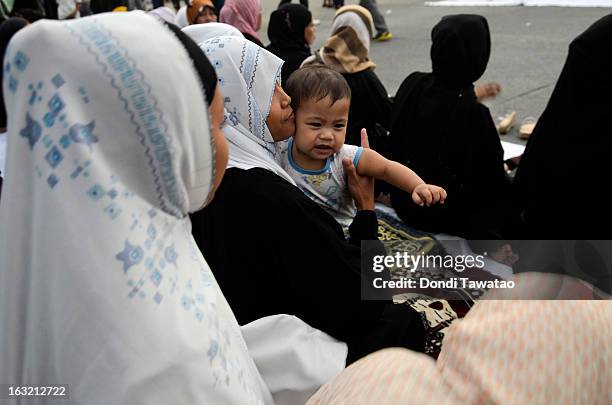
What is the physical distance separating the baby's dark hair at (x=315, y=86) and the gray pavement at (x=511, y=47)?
296 centimetres

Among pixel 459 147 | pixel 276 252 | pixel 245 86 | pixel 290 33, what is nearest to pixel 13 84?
pixel 276 252

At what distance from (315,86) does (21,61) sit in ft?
4.34

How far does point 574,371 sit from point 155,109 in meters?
0.73

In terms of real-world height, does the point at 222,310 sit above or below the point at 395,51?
above

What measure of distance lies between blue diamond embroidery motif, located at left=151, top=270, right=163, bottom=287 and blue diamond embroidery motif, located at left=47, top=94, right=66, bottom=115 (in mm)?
305

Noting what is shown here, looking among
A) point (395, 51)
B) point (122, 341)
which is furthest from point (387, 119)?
point (395, 51)

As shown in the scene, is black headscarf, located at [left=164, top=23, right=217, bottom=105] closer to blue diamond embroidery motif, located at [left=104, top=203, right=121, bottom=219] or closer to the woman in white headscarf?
blue diamond embroidery motif, located at [left=104, top=203, right=121, bottom=219]

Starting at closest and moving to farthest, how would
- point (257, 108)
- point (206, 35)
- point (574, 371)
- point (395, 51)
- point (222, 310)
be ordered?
point (574, 371)
point (222, 310)
point (257, 108)
point (206, 35)
point (395, 51)

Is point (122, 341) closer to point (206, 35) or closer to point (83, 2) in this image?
point (206, 35)

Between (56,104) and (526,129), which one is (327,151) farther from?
(526,129)

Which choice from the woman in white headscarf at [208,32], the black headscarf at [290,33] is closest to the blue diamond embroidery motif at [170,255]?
the woman in white headscarf at [208,32]

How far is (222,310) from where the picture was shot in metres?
1.13

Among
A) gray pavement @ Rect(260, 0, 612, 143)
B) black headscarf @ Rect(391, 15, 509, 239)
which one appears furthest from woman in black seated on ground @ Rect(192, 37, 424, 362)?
gray pavement @ Rect(260, 0, 612, 143)

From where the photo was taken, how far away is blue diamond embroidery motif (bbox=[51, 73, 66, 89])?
831mm
